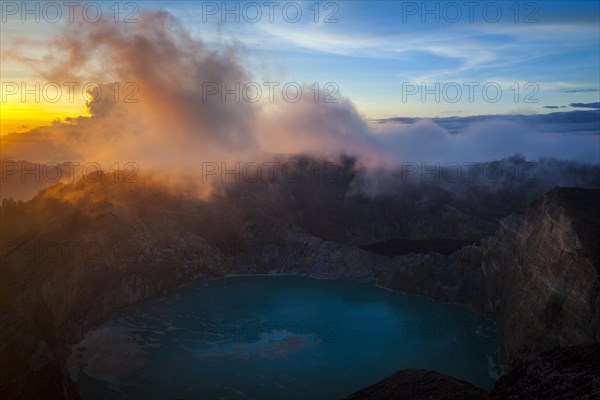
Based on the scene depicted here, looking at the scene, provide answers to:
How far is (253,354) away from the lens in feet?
218

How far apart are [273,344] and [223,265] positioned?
3418 cm

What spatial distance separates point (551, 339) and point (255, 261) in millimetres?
63140

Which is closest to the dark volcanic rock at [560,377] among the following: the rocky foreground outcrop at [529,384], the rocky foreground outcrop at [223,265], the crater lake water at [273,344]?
the rocky foreground outcrop at [529,384]

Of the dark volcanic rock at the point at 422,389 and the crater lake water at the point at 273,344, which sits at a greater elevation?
the dark volcanic rock at the point at 422,389

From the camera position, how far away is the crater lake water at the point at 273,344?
58156 millimetres

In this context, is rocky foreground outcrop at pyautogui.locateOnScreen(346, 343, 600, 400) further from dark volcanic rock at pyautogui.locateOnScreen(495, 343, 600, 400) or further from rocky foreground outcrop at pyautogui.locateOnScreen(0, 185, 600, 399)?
rocky foreground outcrop at pyautogui.locateOnScreen(0, 185, 600, 399)

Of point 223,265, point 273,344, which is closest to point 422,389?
point 273,344

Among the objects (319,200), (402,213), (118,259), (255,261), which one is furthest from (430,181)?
(118,259)

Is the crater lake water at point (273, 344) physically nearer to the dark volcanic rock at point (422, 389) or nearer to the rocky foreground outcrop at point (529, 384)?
the dark volcanic rock at point (422, 389)

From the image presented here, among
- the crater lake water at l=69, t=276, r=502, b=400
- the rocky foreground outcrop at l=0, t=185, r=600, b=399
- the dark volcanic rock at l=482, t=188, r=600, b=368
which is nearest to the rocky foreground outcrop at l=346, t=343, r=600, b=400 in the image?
the rocky foreground outcrop at l=0, t=185, r=600, b=399

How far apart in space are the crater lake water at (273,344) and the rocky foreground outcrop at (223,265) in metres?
3.84

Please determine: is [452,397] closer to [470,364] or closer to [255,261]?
[470,364]

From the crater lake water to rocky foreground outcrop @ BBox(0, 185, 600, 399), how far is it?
151 inches

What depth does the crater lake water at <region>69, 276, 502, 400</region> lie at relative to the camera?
58156 millimetres
